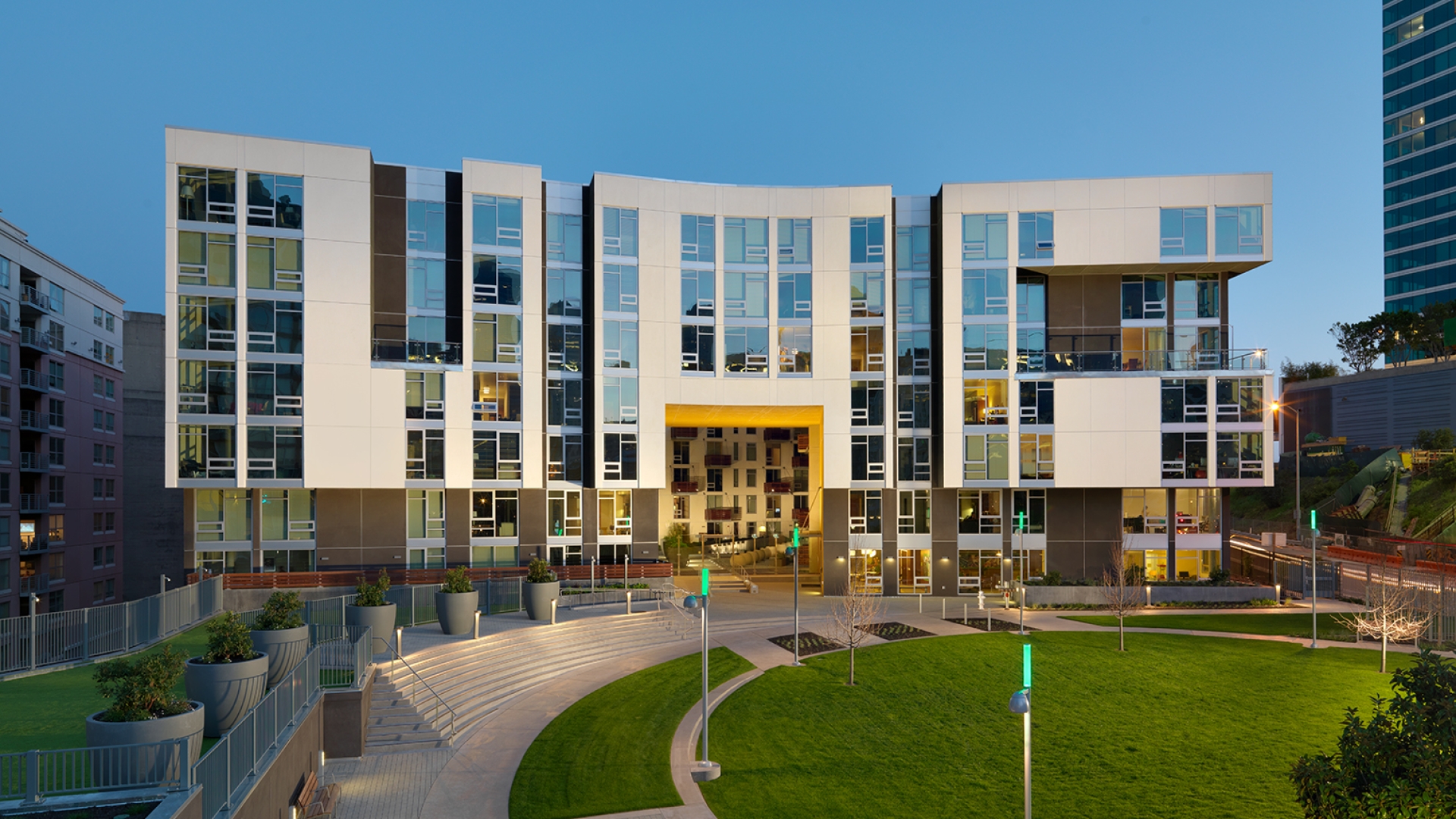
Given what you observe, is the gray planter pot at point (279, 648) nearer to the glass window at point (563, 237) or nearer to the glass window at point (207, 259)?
the glass window at point (207, 259)

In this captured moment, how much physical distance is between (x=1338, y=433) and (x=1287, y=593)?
1883 inches

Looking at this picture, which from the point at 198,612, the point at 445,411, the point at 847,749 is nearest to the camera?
the point at 847,749

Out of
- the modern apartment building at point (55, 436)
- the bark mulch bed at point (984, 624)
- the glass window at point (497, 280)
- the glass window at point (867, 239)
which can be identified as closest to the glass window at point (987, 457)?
the bark mulch bed at point (984, 624)

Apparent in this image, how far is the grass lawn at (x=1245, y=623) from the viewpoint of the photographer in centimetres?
3391

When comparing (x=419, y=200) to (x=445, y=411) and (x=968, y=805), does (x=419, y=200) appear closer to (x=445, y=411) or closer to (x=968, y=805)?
(x=445, y=411)

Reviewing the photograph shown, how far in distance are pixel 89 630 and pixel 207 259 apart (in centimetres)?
2230

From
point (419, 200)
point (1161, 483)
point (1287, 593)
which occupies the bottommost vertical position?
point (1287, 593)

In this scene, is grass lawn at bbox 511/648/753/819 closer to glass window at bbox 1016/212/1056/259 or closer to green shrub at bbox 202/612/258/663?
green shrub at bbox 202/612/258/663

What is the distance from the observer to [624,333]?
1688 inches

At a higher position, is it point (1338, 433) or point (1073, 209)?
point (1073, 209)

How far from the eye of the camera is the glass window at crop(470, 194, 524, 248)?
1622 inches

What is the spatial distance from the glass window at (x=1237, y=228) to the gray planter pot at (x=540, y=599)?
37.7m

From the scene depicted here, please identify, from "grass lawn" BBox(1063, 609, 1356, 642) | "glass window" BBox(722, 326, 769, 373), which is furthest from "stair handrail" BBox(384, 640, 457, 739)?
"grass lawn" BBox(1063, 609, 1356, 642)

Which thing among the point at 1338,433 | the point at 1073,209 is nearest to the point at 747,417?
the point at 1073,209
